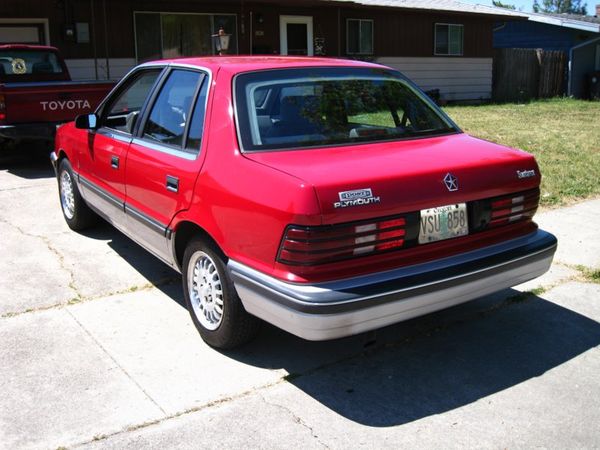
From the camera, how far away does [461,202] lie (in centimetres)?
367

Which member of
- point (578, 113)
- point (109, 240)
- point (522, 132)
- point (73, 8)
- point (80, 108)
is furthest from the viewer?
point (578, 113)

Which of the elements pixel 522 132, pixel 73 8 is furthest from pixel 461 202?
pixel 73 8

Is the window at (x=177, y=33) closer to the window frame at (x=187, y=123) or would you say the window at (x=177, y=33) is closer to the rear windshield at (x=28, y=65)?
the rear windshield at (x=28, y=65)

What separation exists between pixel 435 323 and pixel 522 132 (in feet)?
33.0

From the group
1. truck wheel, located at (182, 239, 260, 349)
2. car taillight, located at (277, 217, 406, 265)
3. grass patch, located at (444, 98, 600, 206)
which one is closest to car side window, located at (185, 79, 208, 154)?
truck wheel, located at (182, 239, 260, 349)

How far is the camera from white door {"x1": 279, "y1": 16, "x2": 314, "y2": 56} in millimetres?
18172

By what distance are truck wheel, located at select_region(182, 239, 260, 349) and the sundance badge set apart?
0.85 meters

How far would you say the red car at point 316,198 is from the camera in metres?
3.28

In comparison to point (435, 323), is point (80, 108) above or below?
above

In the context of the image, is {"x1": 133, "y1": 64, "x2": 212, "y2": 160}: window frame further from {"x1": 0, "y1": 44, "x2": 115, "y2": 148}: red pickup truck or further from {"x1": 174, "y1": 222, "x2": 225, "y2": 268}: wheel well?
{"x1": 0, "y1": 44, "x2": 115, "y2": 148}: red pickup truck

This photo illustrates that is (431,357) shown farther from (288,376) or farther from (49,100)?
(49,100)

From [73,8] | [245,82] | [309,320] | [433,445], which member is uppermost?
[73,8]

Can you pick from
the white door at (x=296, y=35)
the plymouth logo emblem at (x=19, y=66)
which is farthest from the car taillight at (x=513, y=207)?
the white door at (x=296, y=35)

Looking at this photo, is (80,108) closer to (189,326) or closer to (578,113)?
(189,326)
